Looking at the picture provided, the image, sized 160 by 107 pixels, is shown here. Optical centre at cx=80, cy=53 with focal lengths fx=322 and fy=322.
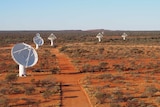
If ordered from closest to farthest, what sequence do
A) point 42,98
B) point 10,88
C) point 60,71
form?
point 42,98 → point 10,88 → point 60,71

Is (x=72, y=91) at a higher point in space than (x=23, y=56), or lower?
lower

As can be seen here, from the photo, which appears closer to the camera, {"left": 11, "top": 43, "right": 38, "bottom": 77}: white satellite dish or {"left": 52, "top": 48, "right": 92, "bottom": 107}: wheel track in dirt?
{"left": 52, "top": 48, "right": 92, "bottom": 107}: wheel track in dirt

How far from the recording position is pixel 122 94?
948 inches

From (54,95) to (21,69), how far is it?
32.9 ft

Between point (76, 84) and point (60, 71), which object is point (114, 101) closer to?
point (76, 84)

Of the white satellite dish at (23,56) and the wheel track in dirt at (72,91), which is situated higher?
the white satellite dish at (23,56)

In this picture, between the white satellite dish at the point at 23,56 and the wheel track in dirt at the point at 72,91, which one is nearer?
the wheel track in dirt at the point at 72,91

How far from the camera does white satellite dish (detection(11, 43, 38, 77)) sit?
32.2 m

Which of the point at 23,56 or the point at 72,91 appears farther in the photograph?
the point at 23,56

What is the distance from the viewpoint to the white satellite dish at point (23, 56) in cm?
3216

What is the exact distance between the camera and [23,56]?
108ft

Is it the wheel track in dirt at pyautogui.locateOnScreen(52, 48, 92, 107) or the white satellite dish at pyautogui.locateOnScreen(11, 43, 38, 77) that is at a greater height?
the white satellite dish at pyautogui.locateOnScreen(11, 43, 38, 77)

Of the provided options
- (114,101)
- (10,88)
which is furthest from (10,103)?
(114,101)

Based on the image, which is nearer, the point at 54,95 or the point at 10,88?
the point at 54,95
